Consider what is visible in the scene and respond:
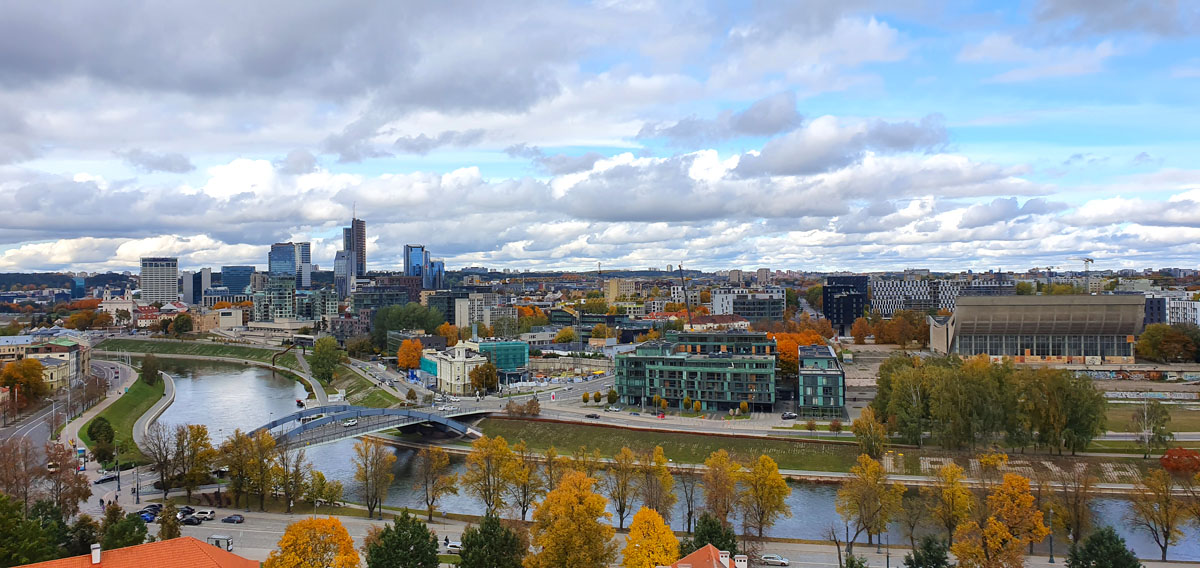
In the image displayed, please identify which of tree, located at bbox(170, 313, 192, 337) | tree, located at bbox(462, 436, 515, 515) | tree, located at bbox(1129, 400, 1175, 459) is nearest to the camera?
tree, located at bbox(462, 436, 515, 515)

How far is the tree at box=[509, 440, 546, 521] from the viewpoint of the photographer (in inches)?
1072

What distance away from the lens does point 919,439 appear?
117 ft

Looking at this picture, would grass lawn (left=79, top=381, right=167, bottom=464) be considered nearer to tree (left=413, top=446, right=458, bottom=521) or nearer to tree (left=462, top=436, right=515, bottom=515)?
tree (left=413, top=446, right=458, bottom=521)

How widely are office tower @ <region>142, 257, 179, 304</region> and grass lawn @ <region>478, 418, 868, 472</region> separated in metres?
157

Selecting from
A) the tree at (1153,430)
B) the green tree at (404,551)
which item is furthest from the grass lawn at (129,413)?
the tree at (1153,430)

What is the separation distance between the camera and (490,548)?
19.9m

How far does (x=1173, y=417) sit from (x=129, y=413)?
2188 inches

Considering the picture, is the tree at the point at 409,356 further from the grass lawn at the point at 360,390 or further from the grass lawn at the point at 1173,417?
the grass lawn at the point at 1173,417

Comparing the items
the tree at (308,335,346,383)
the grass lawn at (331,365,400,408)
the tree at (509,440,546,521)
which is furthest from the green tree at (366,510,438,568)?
the tree at (308,335,346,383)

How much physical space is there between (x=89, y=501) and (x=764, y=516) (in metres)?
22.7

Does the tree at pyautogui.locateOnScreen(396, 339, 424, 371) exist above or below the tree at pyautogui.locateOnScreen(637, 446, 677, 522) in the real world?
above

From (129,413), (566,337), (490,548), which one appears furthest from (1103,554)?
(566,337)

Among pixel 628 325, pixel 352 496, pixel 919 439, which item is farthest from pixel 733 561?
pixel 628 325

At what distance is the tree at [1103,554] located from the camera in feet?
63.2
